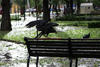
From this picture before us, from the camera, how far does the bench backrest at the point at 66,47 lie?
5.54m

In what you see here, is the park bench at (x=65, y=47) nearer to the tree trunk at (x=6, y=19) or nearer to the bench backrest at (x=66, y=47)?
the bench backrest at (x=66, y=47)

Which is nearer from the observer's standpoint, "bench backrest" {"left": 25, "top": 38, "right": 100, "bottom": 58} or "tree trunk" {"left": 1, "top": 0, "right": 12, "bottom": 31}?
"bench backrest" {"left": 25, "top": 38, "right": 100, "bottom": 58}

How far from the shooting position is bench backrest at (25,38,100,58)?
5.54 meters

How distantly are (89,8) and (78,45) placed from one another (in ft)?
168

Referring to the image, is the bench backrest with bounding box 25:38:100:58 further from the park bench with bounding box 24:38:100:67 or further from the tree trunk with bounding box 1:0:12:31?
the tree trunk with bounding box 1:0:12:31

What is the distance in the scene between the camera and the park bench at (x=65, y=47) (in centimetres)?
554

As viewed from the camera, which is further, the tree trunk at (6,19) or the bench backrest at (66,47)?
the tree trunk at (6,19)

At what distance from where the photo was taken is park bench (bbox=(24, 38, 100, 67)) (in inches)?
218

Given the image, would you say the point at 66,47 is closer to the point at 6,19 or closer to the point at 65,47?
the point at 65,47

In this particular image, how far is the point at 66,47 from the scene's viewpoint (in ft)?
18.6

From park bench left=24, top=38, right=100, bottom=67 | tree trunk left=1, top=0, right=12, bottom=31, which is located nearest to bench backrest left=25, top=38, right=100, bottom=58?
park bench left=24, top=38, right=100, bottom=67

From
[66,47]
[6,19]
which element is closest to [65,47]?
[66,47]

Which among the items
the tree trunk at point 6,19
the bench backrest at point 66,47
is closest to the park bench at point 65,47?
the bench backrest at point 66,47

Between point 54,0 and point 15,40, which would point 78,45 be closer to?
point 15,40
